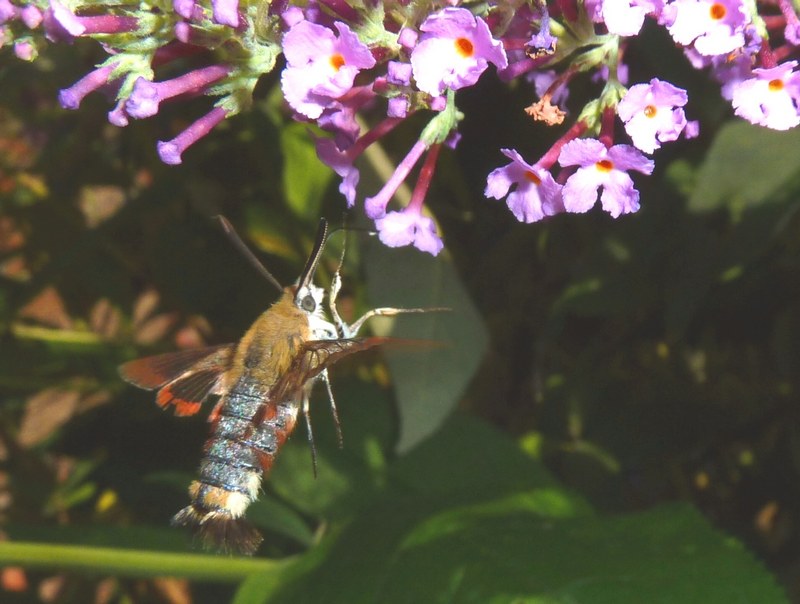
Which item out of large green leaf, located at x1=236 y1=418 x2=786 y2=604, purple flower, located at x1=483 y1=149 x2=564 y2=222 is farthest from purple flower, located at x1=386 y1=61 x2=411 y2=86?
large green leaf, located at x1=236 y1=418 x2=786 y2=604

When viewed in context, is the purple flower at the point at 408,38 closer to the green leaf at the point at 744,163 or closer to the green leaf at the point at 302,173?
the green leaf at the point at 744,163

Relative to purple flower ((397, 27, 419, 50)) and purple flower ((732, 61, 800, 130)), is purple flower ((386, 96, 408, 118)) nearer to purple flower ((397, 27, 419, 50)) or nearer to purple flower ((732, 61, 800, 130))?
purple flower ((397, 27, 419, 50))

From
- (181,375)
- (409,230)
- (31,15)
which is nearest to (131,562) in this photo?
(181,375)

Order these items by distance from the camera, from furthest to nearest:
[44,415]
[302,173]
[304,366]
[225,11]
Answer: [44,415] → [302,173] → [304,366] → [225,11]

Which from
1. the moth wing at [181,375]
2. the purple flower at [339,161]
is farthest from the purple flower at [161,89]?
the moth wing at [181,375]

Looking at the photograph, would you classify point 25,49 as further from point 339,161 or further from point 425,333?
point 425,333

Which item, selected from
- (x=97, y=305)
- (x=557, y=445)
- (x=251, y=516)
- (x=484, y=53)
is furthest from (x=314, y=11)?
(x=97, y=305)

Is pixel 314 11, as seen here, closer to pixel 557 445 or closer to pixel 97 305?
pixel 557 445
